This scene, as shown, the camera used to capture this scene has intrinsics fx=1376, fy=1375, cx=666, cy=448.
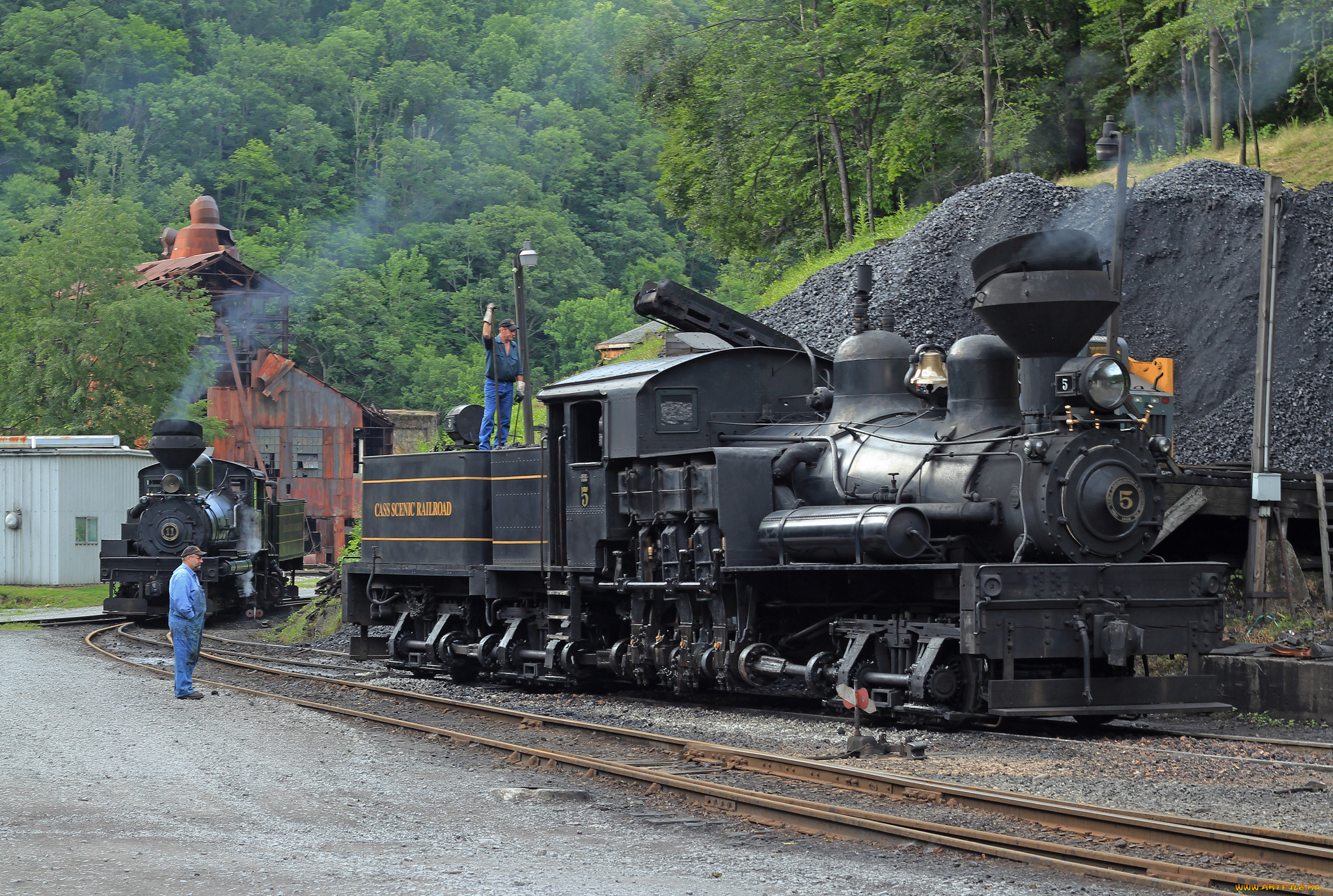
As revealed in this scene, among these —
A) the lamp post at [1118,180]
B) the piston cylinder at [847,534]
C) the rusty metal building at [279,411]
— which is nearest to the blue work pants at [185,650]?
the piston cylinder at [847,534]

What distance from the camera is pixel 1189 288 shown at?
23.0 meters

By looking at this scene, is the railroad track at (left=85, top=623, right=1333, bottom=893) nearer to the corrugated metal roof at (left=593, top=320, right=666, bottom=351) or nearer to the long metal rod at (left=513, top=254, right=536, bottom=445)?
the long metal rod at (left=513, top=254, right=536, bottom=445)

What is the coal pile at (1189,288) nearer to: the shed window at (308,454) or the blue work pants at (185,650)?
the blue work pants at (185,650)

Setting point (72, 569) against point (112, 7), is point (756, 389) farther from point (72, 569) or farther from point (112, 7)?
point (112, 7)

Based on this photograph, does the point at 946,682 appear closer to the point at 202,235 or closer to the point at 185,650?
the point at 185,650

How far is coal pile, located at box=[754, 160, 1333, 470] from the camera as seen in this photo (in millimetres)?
20250

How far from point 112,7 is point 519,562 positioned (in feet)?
317

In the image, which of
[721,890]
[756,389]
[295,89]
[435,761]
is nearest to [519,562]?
[756,389]

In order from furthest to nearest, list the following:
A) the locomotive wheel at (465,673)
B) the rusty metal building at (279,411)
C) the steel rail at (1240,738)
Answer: the rusty metal building at (279,411) < the locomotive wheel at (465,673) < the steel rail at (1240,738)

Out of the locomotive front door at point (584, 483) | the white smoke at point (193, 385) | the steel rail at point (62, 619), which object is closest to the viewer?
the locomotive front door at point (584, 483)

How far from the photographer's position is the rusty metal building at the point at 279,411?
4653cm

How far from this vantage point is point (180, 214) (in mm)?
80188

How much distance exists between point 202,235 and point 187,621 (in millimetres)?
43964

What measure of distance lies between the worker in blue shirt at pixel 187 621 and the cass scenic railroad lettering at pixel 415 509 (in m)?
2.39
